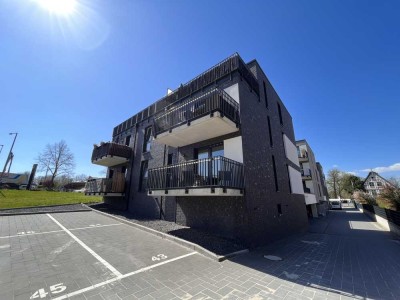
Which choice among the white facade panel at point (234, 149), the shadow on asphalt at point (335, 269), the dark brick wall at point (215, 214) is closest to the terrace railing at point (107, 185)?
the dark brick wall at point (215, 214)

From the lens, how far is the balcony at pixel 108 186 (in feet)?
48.7

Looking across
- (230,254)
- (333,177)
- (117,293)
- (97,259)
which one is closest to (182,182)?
(230,254)

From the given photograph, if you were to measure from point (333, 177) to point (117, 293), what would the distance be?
3041 inches

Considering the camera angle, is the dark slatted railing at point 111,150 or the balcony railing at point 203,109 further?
the dark slatted railing at point 111,150

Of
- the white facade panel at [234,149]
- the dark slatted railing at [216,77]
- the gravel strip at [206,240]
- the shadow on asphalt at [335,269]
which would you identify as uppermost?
the dark slatted railing at [216,77]

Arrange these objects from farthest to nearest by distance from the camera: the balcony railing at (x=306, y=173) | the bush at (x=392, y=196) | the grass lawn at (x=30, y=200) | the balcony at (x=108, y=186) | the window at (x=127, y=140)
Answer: the balcony railing at (x=306, y=173) → the window at (x=127, y=140) → the grass lawn at (x=30, y=200) → the balcony at (x=108, y=186) → the bush at (x=392, y=196)

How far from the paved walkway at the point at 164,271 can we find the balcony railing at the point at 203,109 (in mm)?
5736

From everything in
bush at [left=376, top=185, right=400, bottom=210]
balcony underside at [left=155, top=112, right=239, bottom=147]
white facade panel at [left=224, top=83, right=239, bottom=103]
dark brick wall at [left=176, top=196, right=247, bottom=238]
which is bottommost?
dark brick wall at [left=176, top=196, right=247, bottom=238]

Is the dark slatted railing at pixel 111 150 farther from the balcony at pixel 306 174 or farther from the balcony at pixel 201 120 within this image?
the balcony at pixel 306 174

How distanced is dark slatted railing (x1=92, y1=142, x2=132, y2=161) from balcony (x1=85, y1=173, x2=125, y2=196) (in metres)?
1.92

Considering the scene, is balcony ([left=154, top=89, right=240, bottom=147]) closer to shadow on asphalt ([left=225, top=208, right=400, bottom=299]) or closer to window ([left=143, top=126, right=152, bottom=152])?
window ([left=143, top=126, right=152, bottom=152])

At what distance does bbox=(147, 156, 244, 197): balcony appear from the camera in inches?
285

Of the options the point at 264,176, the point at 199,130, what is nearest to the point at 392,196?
the point at 264,176

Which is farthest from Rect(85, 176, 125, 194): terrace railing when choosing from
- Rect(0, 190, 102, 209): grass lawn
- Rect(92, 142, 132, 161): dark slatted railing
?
Rect(0, 190, 102, 209): grass lawn
